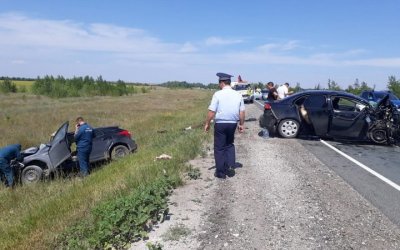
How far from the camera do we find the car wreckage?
37.9ft

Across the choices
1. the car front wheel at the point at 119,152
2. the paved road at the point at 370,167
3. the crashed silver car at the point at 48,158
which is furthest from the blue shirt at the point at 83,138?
the paved road at the point at 370,167

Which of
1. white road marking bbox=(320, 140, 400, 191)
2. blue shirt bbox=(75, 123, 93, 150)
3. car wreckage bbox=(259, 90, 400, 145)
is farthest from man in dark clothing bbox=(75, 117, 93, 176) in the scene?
white road marking bbox=(320, 140, 400, 191)

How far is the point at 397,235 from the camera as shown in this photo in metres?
4.67

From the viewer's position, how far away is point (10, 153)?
32.3ft

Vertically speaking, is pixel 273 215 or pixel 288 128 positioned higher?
pixel 288 128

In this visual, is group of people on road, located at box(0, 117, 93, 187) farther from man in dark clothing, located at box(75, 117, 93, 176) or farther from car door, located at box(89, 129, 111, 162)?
car door, located at box(89, 129, 111, 162)

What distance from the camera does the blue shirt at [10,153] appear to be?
970 cm

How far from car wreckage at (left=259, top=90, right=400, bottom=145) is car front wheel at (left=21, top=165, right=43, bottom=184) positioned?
22.6ft

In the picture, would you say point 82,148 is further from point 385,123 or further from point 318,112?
point 385,123

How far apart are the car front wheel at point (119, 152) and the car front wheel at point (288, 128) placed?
15.7ft

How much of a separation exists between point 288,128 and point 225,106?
5824mm

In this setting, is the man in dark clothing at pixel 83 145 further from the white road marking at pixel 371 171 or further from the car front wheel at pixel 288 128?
the white road marking at pixel 371 171

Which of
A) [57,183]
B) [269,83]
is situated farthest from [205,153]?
[269,83]

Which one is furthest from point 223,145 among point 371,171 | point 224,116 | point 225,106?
point 371,171
